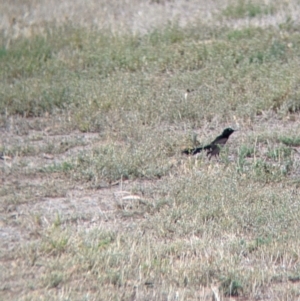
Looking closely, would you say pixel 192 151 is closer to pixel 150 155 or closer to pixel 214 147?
pixel 214 147

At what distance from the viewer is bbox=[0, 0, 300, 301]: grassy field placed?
460 cm

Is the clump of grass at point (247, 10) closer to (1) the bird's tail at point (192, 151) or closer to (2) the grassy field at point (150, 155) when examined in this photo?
(2) the grassy field at point (150, 155)

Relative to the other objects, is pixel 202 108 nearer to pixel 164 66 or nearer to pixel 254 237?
pixel 164 66

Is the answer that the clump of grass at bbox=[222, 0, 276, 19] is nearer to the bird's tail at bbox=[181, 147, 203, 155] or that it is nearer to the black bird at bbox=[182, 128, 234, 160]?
the black bird at bbox=[182, 128, 234, 160]

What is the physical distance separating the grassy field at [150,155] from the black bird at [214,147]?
9 cm

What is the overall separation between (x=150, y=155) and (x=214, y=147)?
2.00 ft

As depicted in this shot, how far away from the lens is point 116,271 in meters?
4.54

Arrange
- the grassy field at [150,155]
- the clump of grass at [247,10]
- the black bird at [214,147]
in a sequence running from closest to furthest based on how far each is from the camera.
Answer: the grassy field at [150,155] → the black bird at [214,147] → the clump of grass at [247,10]

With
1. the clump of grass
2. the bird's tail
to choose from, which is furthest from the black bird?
the clump of grass

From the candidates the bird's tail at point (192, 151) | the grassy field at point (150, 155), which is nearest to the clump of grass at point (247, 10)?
the grassy field at point (150, 155)

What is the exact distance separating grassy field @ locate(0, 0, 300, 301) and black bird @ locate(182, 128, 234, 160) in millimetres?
89

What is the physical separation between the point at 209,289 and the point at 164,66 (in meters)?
5.30

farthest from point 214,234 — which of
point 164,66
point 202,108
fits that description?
point 164,66

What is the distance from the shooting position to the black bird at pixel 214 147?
22.4 ft
